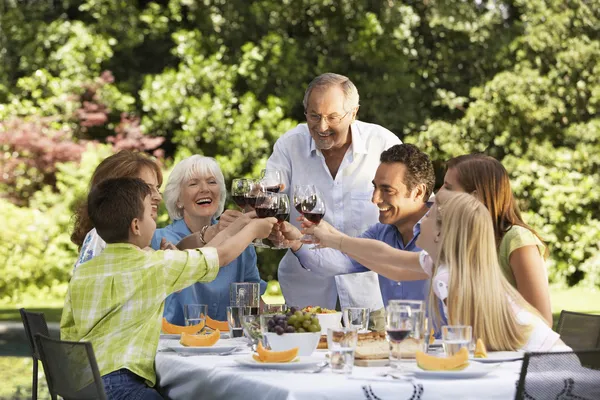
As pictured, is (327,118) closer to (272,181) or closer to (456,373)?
(272,181)

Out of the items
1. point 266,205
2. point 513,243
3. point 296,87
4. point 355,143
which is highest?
point 296,87

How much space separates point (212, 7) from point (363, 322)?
45.3 feet

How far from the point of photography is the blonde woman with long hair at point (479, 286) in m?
2.97

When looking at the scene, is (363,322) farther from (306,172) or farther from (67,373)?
(306,172)

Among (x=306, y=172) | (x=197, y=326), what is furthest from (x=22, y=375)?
(x=197, y=326)

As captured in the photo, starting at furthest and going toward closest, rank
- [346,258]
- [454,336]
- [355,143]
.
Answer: [355,143] < [346,258] < [454,336]

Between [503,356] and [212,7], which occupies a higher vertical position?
[212,7]

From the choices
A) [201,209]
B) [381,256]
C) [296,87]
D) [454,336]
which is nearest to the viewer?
[454,336]

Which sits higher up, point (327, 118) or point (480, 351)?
point (327, 118)

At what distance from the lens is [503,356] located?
298cm

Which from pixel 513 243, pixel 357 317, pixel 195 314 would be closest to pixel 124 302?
pixel 195 314

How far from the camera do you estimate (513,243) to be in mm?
3500

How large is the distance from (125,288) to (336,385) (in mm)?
999

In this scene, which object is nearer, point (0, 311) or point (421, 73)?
point (0, 311)
